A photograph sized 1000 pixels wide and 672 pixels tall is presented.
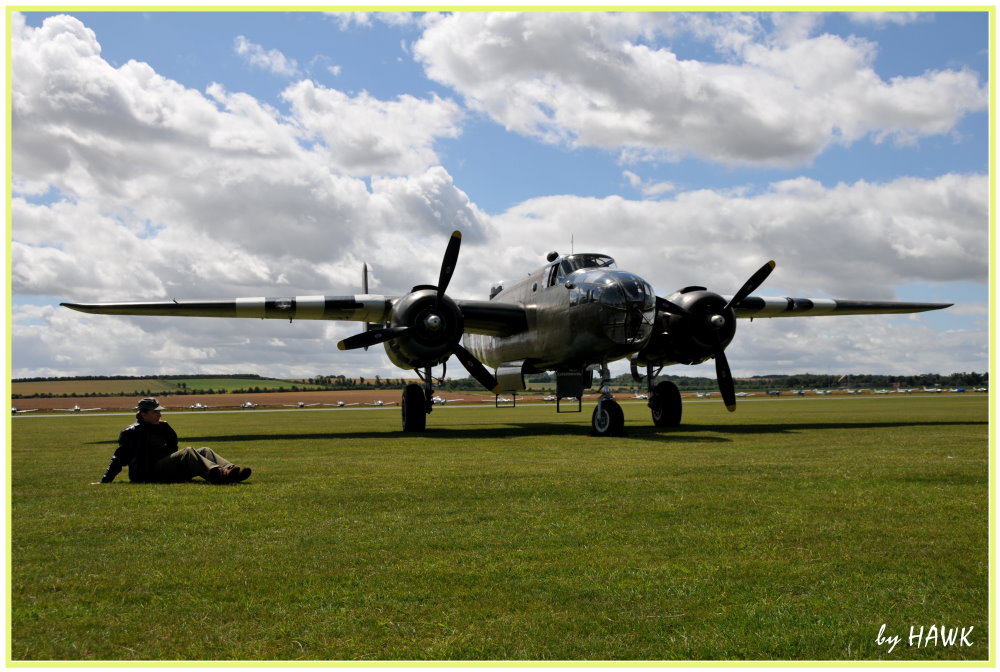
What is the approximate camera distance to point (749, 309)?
3023cm

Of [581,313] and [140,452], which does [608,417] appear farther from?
[140,452]

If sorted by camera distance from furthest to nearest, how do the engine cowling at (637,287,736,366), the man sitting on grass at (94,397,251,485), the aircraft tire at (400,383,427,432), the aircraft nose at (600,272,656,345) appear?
1. the aircraft tire at (400,383,427,432)
2. the engine cowling at (637,287,736,366)
3. the aircraft nose at (600,272,656,345)
4. the man sitting on grass at (94,397,251,485)

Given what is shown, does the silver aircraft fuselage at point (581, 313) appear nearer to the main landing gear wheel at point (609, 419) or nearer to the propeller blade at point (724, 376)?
the main landing gear wheel at point (609, 419)

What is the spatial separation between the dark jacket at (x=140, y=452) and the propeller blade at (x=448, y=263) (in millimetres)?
12842

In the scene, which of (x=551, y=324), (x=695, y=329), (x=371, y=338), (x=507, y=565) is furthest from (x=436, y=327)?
(x=507, y=565)

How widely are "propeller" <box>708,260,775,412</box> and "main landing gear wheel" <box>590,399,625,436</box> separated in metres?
4.61

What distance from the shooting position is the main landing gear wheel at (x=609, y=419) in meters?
21.8

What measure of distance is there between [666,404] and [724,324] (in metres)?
3.25

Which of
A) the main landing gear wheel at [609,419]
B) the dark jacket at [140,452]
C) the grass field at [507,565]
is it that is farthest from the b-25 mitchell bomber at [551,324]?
the dark jacket at [140,452]

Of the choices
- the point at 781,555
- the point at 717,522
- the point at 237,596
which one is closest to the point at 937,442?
the point at 717,522

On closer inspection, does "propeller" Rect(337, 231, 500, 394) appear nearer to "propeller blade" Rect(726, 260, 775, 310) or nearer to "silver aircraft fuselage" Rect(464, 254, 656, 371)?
"silver aircraft fuselage" Rect(464, 254, 656, 371)

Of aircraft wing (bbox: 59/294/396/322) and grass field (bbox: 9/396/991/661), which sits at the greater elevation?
aircraft wing (bbox: 59/294/396/322)

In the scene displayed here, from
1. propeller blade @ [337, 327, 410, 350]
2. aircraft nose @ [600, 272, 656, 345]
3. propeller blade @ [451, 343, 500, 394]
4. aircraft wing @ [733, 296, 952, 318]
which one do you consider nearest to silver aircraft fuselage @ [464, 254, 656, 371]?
aircraft nose @ [600, 272, 656, 345]

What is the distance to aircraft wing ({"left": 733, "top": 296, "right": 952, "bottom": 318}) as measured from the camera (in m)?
30.1
